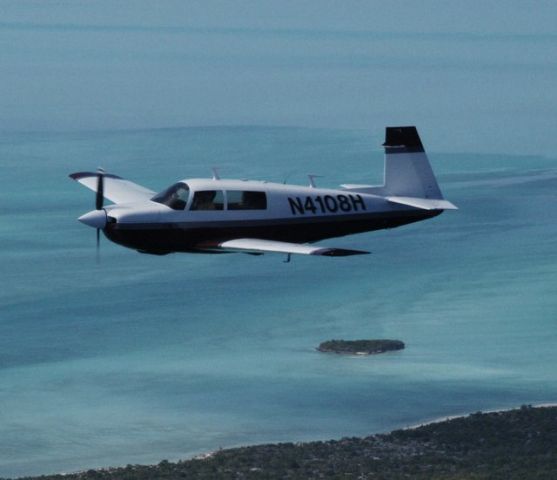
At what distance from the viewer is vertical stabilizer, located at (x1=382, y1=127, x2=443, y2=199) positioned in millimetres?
78562

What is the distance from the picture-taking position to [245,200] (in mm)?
71000

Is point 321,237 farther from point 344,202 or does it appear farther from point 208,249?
point 208,249

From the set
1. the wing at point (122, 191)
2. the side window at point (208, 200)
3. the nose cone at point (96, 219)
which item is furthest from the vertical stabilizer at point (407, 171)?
the nose cone at point (96, 219)

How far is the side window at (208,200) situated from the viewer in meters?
70.7

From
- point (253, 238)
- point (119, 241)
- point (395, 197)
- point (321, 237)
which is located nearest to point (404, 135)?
point (395, 197)

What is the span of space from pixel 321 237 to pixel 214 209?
24.0 ft

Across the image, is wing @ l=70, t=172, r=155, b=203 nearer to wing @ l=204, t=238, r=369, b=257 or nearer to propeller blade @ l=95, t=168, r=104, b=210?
propeller blade @ l=95, t=168, r=104, b=210

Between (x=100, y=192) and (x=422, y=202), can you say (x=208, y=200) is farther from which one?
(x=422, y=202)

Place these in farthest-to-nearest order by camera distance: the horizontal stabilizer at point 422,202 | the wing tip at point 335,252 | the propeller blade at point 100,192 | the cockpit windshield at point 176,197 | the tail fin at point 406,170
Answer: the tail fin at point 406,170, the horizontal stabilizer at point 422,202, the propeller blade at point 100,192, the cockpit windshield at point 176,197, the wing tip at point 335,252

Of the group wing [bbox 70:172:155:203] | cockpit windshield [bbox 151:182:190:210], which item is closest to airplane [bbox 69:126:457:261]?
cockpit windshield [bbox 151:182:190:210]

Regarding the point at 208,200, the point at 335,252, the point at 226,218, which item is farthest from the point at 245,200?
the point at 335,252

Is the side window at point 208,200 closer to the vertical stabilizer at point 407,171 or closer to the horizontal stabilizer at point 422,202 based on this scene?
the horizontal stabilizer at point 422,202

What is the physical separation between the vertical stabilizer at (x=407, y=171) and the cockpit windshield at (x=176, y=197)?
13257mm

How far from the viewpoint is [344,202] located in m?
76.2
